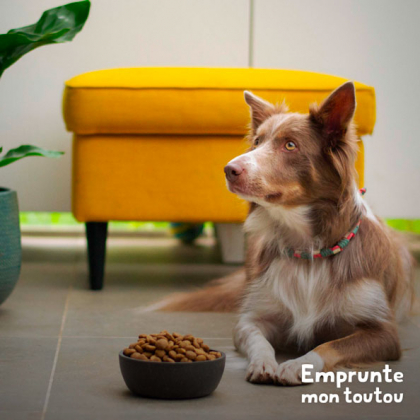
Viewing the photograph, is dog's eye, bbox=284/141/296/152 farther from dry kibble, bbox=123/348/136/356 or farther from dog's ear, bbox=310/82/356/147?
dry kibble, bbox=123/348/136/356

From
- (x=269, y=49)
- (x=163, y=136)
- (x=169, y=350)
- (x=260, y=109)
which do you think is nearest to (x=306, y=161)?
(x=260, y=109)

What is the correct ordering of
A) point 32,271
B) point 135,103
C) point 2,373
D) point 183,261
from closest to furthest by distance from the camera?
point 2,373
point 135,103
point 32,271
point 183,261

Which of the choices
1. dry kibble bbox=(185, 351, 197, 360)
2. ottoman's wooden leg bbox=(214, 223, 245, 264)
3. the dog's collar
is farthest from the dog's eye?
ottoman's wooden leg bbox=(214, 223, 245, 264)

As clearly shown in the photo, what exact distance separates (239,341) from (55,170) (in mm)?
1885

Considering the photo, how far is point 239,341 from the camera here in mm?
1867

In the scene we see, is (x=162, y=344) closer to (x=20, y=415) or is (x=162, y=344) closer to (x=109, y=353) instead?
(x=20, y=415)

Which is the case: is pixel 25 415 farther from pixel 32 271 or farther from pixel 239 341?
pixel 32 271

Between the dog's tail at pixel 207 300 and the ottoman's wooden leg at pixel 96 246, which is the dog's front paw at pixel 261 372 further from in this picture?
the ottoman's wooden leg at pixel 96 246

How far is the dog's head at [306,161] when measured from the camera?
182 cm

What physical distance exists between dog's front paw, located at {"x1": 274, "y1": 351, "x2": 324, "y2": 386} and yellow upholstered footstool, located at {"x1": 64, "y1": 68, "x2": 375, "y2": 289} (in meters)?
1.14

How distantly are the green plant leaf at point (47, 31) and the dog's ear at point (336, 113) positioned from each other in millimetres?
942

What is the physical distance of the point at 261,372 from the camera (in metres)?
1.61

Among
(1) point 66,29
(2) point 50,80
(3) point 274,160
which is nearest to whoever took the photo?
(3) point 274,160

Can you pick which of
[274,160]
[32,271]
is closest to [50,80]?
[32,271]
